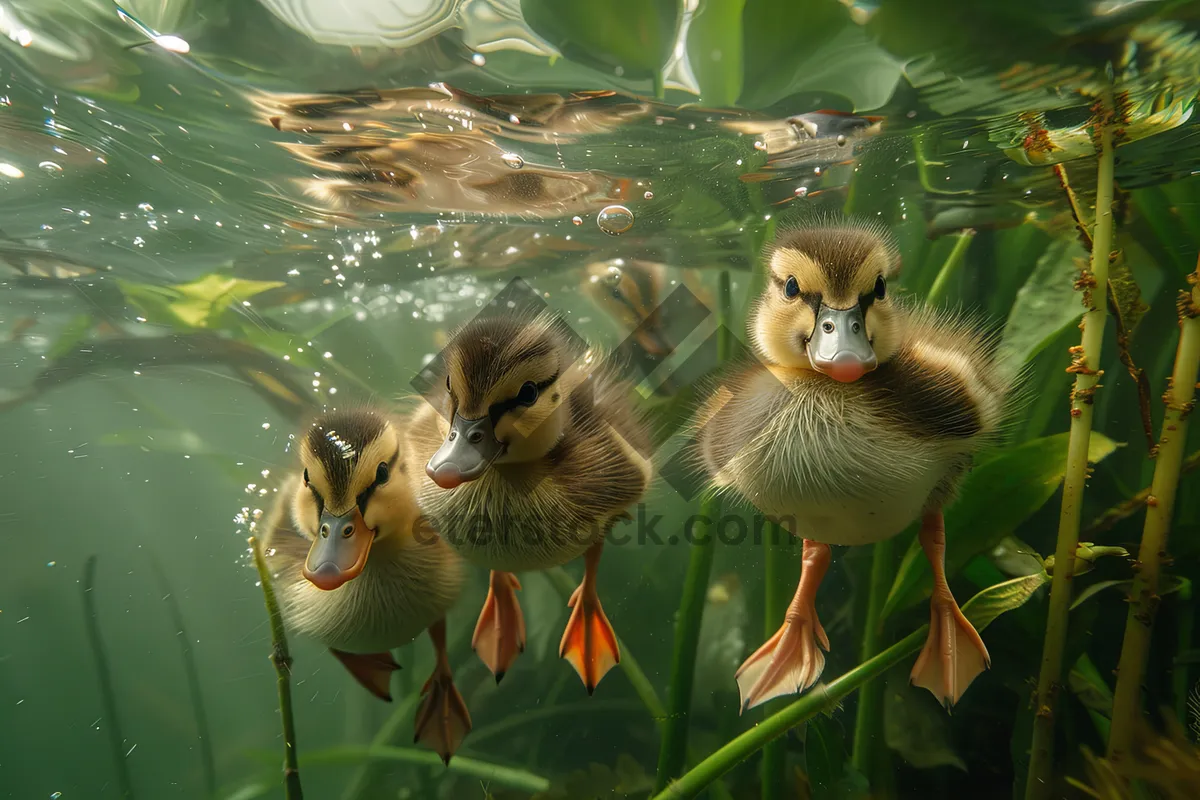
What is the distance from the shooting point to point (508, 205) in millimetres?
2771

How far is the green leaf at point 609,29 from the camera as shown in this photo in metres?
1.43

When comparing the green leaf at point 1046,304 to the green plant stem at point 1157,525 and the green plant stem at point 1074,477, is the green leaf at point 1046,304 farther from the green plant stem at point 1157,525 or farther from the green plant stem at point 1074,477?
the green plant stem at point 1074,477

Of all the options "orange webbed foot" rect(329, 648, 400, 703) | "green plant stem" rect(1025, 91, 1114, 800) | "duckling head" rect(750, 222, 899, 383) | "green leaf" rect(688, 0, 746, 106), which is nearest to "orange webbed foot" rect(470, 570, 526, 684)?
"orange webbed foot" rect(329, 648, 400, 703)

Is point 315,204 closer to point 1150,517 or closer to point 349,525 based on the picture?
point 349,525

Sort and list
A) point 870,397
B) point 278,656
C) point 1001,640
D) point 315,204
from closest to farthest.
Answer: point 870,397, point 278,656, point 1001,640, point 315,204

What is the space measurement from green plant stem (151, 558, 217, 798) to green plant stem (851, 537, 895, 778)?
2.92 m

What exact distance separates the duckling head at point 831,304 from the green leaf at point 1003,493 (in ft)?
2.12

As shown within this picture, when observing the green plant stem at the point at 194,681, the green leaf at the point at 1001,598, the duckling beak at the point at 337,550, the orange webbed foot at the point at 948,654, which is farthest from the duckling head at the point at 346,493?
the green plant stem at the point at 194,681

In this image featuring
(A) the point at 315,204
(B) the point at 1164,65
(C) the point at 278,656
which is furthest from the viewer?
(A) the point at 315,204

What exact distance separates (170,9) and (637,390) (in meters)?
1.57

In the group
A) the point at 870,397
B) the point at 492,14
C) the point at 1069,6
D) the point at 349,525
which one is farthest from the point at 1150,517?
the point at 492,14

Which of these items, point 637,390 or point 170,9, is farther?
point 637,390

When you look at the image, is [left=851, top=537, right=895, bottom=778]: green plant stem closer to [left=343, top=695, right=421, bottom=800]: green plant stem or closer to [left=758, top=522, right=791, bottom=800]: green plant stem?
[left=758, top=522, right=791, bottom=800]: green plant stem

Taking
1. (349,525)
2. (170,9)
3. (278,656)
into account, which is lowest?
(278,656)
